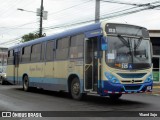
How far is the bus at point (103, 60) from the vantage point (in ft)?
45.2

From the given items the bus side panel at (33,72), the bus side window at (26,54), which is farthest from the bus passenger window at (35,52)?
the bus side window at (26,54)

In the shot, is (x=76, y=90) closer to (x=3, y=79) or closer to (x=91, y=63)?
(x=91, y=63)

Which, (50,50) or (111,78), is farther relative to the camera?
(50,50)

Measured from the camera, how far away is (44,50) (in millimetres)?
19438

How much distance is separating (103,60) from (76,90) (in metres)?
2.53

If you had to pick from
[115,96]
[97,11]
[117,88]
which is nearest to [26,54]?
[97,11]

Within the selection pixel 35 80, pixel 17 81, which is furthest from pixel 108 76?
pixel 17 81

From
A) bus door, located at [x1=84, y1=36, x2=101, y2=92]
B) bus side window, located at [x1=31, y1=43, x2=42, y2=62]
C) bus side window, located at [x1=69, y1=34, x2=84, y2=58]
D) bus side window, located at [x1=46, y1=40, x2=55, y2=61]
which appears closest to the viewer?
bus door, located at [x1=84, y1=36, x2=101, y2=92]

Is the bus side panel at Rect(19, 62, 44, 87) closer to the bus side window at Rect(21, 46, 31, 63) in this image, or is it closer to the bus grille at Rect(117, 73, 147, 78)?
the bus side window at Rect(21, 46, 31, 63)

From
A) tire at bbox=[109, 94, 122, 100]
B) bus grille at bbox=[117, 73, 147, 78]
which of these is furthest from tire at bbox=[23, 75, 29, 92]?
bus grille at bbox=[117, 73, 147, 78]

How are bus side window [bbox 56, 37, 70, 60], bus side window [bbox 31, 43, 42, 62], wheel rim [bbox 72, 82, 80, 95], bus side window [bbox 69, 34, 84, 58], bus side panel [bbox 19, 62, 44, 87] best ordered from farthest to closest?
bus side window [bbox 31, 43, 42, 62] → bus side panel [bbox 19, 62, 44, 87] → bus side window [bbox 56, 37, 70, 60] → wheel rim [bbox 72, 82, 80, 95] → bus side window [bbox 69, 34, 84, 58]

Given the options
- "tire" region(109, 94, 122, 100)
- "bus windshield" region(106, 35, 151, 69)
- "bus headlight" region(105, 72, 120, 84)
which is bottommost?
"tire" region(109, 94, 122, 100)

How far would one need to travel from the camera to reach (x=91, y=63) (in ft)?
48.5

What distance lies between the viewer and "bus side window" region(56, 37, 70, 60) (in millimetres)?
16812
